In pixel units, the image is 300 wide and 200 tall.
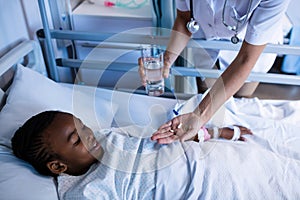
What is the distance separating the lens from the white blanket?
1098 millimetres

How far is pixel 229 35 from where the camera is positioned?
1.47 m

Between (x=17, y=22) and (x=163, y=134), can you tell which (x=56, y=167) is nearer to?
(x=163, y=134)

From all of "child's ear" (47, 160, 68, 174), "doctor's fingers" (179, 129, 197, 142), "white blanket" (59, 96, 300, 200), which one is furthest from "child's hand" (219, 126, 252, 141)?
"child's ear" (47, 160, 68, 174)

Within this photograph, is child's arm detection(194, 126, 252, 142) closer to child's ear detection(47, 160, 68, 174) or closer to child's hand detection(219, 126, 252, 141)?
child's hand detection(219, 126, 252, 141)

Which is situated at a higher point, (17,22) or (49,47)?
(17,22)

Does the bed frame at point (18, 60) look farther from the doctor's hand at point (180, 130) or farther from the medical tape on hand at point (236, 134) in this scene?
the medical tape on hand at point (236, 134)

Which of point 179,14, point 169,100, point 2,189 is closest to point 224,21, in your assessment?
point 179,14

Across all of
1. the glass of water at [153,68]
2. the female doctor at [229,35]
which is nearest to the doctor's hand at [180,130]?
the female doctor at [229,35]

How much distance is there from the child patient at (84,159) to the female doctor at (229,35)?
4.3 inches

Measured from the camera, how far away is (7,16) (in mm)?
1546

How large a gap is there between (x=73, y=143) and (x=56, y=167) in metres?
0.10

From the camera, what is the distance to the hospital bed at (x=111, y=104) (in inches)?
53.4

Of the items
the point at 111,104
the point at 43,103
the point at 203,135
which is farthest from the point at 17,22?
the point at 203,135

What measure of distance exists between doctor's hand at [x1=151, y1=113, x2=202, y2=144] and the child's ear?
1.16ft
